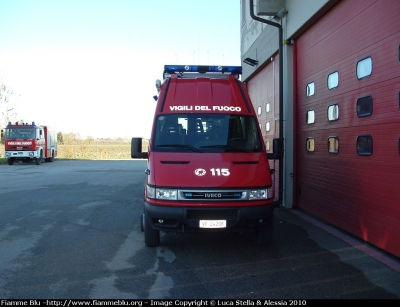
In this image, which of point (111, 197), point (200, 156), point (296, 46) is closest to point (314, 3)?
point (296, 46)

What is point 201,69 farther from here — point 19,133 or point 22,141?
point 19,133

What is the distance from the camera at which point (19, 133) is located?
32.2 meters

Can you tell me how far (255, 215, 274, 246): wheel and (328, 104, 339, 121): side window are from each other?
2.90 metres

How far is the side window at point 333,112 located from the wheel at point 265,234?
2.90 m

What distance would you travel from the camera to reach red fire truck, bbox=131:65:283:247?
632cm

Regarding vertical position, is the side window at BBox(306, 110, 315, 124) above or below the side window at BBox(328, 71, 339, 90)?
below

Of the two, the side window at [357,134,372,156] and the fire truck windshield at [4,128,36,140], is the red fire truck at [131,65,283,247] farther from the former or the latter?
the fire truck windshield at [4,128,36,140]

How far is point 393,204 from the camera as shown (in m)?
6.43

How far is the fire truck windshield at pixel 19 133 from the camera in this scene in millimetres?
32000

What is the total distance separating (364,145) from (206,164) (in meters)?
2.85

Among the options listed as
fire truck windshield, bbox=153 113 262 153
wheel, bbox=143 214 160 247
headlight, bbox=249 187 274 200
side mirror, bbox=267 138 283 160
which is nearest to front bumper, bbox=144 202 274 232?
headlight, bbox=249 187 274 200

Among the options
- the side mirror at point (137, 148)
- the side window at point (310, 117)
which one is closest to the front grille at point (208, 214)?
the side mirror at point (137, 148)

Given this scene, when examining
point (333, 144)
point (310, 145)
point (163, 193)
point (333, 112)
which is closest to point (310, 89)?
point (310, 145)

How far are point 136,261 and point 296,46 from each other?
281 inches
